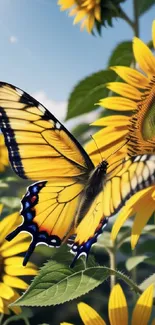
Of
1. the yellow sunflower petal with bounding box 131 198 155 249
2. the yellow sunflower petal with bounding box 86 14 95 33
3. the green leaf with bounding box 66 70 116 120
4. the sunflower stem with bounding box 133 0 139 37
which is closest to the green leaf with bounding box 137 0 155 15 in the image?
the sunflower stem with bounding box 133 0 139 37

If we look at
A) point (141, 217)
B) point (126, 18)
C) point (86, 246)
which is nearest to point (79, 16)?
point (126, 18)

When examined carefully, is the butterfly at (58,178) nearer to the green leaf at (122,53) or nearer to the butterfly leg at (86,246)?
the butterfly leg at (86,246)

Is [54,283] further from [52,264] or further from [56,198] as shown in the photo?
[56,198]

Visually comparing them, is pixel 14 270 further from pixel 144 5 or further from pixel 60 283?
pixel 144 5

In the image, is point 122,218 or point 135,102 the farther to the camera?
point 135,102

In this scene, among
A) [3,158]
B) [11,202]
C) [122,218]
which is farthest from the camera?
[3,158]

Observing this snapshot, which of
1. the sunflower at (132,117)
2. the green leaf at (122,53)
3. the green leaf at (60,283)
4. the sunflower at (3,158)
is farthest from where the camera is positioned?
the sunflower at (3,158)

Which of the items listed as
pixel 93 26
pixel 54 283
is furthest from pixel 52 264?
pixel 93 26

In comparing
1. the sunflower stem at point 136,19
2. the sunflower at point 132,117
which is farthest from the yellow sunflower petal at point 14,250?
the sunflower stem at point 136,19
